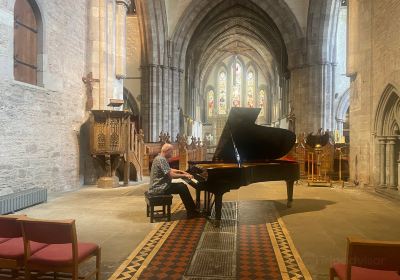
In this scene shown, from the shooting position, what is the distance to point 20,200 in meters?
6.89

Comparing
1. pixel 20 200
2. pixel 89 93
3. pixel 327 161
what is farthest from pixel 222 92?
pixel 20 200

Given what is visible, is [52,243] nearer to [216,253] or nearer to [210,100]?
[216,253]

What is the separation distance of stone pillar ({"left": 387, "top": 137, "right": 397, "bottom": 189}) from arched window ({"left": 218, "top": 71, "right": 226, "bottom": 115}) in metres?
34.7

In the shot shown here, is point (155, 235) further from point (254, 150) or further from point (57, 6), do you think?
point (57, 6)

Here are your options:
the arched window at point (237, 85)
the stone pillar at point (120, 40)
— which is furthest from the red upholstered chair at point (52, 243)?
the arched window at point (237, 85)

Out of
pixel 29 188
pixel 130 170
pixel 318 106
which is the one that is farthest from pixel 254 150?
pixel 318 106

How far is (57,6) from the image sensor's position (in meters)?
9.13

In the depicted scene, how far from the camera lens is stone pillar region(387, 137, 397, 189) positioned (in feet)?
30.6

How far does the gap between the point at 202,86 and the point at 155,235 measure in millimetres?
37949

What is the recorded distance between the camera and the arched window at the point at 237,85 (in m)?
43.5

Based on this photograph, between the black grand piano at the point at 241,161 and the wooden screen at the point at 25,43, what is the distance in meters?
4.59

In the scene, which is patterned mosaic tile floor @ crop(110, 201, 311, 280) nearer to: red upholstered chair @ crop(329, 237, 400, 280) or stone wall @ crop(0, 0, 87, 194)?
red upholstered chair @ crop(329, 237, 400, 280)

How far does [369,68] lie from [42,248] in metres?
9.89

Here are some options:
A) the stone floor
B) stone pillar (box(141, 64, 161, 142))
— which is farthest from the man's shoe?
stone pillar (box(141, 64, 161, 142))
